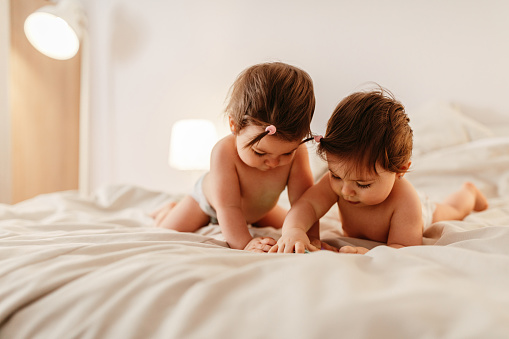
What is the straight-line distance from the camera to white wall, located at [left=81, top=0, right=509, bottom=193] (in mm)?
2217

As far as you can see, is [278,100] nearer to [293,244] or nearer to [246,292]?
[293,244]

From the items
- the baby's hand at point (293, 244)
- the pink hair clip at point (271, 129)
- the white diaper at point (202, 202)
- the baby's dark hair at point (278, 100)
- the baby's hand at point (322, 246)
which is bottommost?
the white diaper at point (202, 202)

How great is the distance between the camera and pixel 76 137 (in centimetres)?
292

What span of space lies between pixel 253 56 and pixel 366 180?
5.75ft

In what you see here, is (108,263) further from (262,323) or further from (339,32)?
(339,32)

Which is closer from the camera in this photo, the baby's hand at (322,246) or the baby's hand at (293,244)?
the baby's hand at (293,244)

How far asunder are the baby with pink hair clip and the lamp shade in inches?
62.1

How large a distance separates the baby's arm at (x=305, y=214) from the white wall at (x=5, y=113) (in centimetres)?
198

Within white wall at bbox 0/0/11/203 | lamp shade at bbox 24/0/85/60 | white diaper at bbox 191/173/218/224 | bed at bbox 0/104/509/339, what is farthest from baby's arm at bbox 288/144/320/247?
white wall at bbox 0/0/11/203

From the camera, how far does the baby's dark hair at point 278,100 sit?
3.01ft

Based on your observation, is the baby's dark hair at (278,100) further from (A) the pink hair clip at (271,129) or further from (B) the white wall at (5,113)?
(B) the white wall at (5,113)

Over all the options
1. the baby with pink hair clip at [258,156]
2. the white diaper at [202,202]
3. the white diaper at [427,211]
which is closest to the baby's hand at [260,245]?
the baby with pink hair clip at [258,156]

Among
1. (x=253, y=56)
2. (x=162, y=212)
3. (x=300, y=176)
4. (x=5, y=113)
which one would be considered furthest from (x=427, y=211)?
(x=5, y=113)

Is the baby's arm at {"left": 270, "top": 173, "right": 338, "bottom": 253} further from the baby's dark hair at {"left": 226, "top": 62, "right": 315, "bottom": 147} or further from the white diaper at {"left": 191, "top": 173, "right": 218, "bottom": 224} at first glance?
the white diaper at {"left": 191, "top": 173, "right": 218, "bottom": 224}
